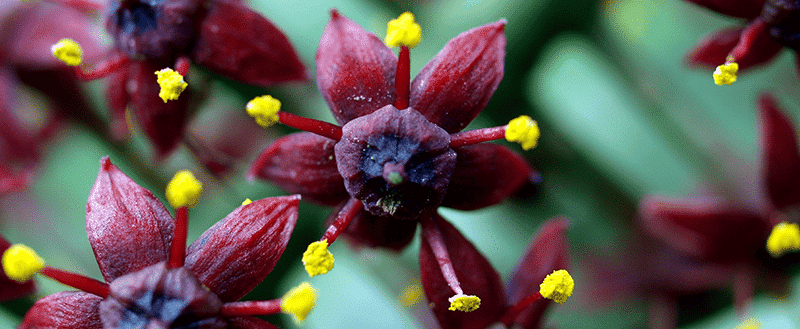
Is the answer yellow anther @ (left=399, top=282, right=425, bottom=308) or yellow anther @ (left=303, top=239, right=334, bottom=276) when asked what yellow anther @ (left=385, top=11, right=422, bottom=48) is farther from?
yellow anther @ (left=399, top=282, right=425, bottom=308)

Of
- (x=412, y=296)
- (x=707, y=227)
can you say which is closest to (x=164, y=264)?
(x=412, y=296)

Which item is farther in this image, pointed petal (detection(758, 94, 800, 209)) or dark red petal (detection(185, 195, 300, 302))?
pointed petal (detection(758, 94, 800, 209))

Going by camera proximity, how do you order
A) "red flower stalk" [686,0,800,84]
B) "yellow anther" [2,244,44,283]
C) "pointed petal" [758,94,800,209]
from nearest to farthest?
"yellow anther" [2,244,44,283]
"red flower stalk" [686,0,800,84]
"pointed petal" [758,94,800,209]

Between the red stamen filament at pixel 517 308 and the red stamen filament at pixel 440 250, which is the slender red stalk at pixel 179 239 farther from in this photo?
the red stamen filament at pixel 517 308

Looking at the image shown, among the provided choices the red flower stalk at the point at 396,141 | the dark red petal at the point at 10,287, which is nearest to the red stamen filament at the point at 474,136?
the red flower stalk at the point at 396,141

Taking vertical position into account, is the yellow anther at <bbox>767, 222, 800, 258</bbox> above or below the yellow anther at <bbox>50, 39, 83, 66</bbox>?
below

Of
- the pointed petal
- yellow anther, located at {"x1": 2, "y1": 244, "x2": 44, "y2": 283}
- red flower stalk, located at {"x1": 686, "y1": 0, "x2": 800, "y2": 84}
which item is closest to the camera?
yellow anther, located at {"x1": 2, "y1": 244, "x2": 44, "y2": 283}

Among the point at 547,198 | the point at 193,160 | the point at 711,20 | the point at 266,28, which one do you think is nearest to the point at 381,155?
the point at 266,28

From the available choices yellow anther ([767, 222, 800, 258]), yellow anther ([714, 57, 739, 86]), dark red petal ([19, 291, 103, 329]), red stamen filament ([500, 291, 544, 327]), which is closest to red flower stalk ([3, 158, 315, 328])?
dark red petal ([19, 291, 103, 329])
